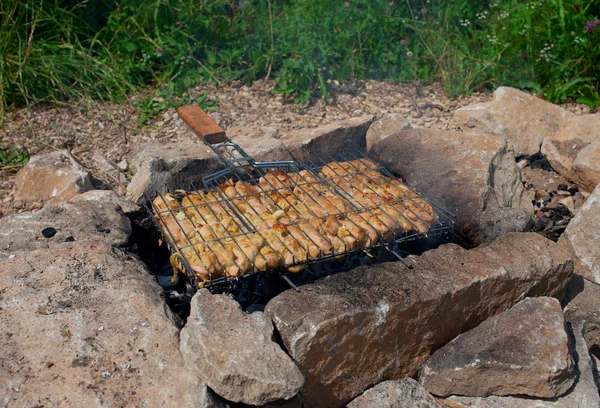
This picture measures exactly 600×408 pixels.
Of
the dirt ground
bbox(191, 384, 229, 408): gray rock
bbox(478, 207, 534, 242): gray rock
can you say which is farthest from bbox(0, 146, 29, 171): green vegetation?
bbox(478, 207, 534, 242): gray rock

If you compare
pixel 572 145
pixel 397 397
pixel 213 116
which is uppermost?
pixel 572 145

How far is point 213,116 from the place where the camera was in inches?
227

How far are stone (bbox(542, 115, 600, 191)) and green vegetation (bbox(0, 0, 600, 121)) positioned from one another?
1.13 metres

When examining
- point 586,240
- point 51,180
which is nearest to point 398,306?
point 586,240

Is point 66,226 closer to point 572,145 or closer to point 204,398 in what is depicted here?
point 204,398

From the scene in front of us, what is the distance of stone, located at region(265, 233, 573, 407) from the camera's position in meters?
2.85

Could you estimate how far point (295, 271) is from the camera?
10.4 feet

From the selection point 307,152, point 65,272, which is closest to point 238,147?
point 307,152

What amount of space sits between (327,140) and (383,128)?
65cm

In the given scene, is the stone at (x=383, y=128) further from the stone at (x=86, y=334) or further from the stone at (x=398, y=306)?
the stone at (x=86, y=334)

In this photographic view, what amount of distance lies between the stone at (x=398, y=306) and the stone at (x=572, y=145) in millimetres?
1677

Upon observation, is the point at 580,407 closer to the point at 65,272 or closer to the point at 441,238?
the point at 441,238

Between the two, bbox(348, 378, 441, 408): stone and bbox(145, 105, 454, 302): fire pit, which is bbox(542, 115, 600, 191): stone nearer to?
bbox(145, 105, 454, 302): fire pit

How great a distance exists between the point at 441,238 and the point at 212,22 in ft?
13.3
